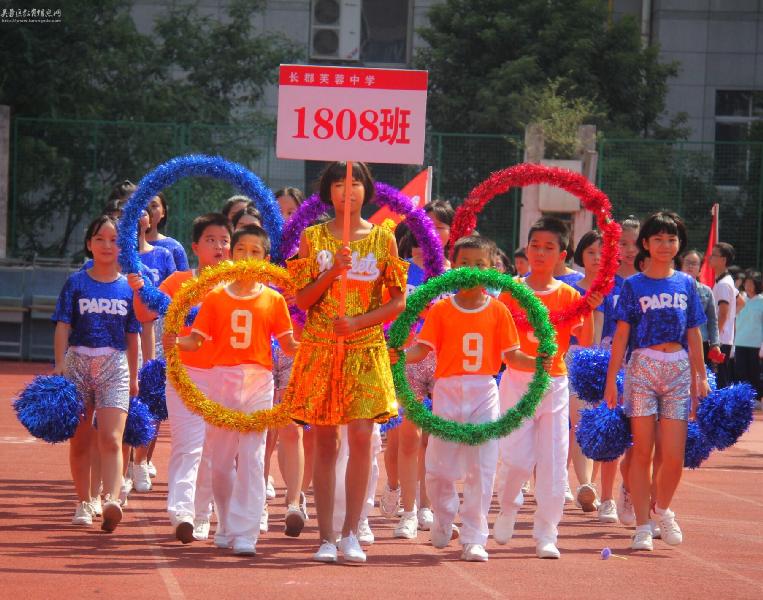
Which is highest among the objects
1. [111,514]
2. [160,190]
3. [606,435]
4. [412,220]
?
[160,190]

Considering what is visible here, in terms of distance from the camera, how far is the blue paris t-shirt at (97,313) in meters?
9.32

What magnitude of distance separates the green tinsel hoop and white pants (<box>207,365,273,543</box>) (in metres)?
0.83

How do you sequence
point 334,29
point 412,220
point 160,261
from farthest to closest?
1. point 334,29
2. point 160,261
3. point 412,220

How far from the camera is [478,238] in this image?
9.14 metres

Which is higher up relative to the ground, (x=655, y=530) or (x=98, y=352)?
(x=98, y=352)

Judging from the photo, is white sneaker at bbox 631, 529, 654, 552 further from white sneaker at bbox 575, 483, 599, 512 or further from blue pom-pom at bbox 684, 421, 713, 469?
white sneaker at bbox 575, 483, 599, 512

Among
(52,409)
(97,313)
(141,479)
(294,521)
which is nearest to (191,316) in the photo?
(97,313)

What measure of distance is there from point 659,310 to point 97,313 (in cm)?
359

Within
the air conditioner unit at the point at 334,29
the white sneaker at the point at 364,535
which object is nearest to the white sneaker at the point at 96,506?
the white sneaker at the point at 364,535

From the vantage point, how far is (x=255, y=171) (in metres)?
23.7

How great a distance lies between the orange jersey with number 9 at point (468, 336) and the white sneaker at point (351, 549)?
117cm

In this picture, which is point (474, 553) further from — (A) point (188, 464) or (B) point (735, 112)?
(B) point (735, 112)

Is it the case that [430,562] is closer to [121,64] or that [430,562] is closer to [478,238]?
[478,238]

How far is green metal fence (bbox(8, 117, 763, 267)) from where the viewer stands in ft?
76.0
